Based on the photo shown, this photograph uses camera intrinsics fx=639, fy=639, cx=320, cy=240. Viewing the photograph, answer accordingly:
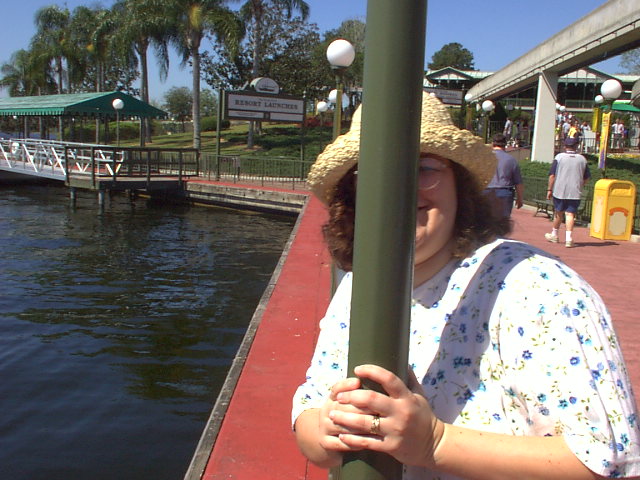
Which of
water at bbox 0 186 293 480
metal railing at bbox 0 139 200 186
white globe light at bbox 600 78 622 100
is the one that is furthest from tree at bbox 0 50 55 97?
white globe light at bbox 600 78 622 100

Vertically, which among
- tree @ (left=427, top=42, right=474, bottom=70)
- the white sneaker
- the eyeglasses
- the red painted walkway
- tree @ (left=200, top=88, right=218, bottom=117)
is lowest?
the red painted walkway

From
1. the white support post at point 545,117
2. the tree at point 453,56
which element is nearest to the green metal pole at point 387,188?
the white support post at point 545,117

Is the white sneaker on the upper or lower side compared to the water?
upper

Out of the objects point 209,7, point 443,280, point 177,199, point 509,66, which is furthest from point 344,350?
point 209,7

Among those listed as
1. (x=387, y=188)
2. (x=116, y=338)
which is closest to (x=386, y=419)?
(x=387, y=188)

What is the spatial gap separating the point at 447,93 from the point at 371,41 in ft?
84.2

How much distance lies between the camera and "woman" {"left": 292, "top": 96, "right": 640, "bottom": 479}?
3.91 feet

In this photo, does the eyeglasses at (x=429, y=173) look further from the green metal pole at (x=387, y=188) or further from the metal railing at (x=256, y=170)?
the metal railing at (x=256, y=170)

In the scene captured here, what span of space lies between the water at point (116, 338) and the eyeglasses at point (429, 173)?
186 inches

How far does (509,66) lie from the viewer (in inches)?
1043

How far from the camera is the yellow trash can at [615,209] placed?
11.1 m

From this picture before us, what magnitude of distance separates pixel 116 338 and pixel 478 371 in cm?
844

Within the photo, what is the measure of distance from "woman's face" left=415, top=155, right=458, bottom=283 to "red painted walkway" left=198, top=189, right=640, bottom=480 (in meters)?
0.71

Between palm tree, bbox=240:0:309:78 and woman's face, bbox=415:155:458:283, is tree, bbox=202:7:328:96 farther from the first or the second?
woman's face, bbox=415:155:458:283
